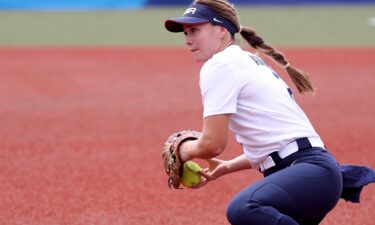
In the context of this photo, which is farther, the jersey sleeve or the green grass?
the green grass

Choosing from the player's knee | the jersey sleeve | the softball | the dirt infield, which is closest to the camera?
the player's knee

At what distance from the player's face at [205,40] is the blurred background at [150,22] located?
12797mm

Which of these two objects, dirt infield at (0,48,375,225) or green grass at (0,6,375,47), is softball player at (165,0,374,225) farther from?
green grass at (0,6,375,47)

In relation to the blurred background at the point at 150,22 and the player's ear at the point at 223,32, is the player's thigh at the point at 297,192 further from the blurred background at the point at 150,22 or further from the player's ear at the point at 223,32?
the blurred background at the point at 150,22

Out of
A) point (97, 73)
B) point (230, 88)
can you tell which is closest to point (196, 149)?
point (230, 88)

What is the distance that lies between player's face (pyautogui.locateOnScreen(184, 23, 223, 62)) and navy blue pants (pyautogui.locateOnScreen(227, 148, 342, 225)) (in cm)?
63

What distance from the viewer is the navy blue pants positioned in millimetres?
3715

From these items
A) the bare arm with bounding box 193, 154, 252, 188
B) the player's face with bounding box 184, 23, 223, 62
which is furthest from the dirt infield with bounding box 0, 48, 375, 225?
the player's face with bounding box 184, 23, 223, 62

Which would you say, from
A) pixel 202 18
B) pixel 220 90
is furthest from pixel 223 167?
pixel 202 18

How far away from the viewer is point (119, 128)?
933 cm

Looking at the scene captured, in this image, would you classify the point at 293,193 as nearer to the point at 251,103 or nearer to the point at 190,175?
the point at 251,103

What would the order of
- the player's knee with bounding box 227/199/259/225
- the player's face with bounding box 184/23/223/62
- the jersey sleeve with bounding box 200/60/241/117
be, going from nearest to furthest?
1. the player's knee with bounding box 227/199/259/225
2. the jersey sleeve with bounding box 200/60/241/117
3. the player's face with bounding box 184/23/223/62

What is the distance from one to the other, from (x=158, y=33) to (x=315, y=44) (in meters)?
4.03

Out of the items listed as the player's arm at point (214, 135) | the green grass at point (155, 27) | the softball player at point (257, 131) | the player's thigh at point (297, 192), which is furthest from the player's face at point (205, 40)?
the green grass at point (155, 27)
